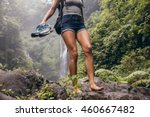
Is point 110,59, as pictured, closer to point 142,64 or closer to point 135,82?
point 142,64

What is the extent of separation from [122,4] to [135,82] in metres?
9.12

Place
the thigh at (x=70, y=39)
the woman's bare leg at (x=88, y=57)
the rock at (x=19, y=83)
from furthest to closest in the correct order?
1. the rock at (x=19, y=83)
2. the thigh at (x=70, y=39)
3. the woman's bare leg at (x=88, y=57)

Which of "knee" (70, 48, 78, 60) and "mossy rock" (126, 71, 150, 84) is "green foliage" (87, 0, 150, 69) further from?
"knee" (70, 48, 78, 60)

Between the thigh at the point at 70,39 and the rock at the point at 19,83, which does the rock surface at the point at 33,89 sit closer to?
the rock at the point at 19,83

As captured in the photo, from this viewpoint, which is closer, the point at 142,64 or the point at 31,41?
the point at 142,64

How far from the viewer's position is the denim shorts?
20.7 ft

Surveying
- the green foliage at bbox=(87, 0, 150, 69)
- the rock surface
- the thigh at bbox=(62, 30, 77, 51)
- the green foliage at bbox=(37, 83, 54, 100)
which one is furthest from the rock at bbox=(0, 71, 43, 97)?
the green foliage at bbox=(87, 0, 150, 69)

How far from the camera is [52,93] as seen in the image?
6.16 metres

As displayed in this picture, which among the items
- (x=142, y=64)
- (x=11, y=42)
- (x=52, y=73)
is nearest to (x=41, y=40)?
(x=52, y=73)

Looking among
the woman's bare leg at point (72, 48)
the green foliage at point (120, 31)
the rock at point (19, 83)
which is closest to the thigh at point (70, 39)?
the woman's bare leg at point (72, 48)

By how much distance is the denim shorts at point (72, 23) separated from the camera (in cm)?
630

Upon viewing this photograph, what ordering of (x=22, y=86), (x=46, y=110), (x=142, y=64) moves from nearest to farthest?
1. (x=46, y=110)
2. (x=22, y=86)
3. (x=142, y=64)

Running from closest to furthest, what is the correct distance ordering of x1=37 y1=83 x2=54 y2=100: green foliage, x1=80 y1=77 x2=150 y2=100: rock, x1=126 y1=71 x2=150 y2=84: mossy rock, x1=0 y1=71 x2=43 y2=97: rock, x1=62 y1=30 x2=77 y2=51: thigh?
x1=37 y1=83 x2=54 y2=100: green foliage, x1=62 y1=30 x2=77 y2=51: thigh, x1=80 y1=77 x2=150 y2=100: rock, x1=0 y1=71 x2=43 y2=97: rock, x1=126 y1=71 x2=150 y2=84: mossy rock

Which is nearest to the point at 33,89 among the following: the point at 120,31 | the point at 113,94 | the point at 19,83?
the point at 19,83
